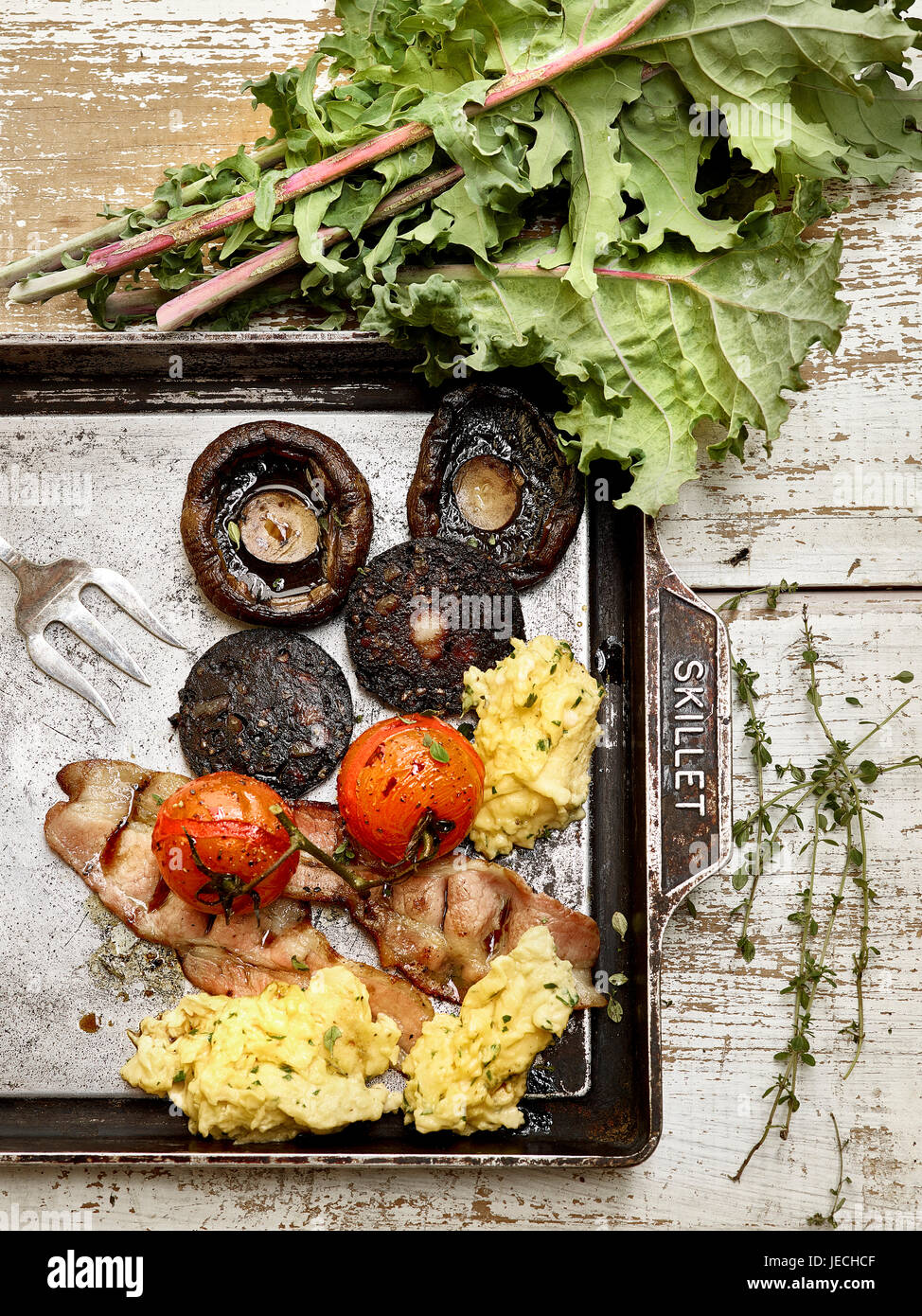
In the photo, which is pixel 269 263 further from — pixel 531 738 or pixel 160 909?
pixel 160 909

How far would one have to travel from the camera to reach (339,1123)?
240 centimetres

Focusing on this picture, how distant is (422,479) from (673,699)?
93 centimetres

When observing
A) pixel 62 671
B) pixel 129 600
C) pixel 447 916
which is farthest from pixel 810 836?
pixel 62 671

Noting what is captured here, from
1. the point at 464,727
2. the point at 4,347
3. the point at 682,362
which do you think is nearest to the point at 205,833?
the point at 464,727

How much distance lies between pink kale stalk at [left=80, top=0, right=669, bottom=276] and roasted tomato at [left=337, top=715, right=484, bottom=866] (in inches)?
57.4

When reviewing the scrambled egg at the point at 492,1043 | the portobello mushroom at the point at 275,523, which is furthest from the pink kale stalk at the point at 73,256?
the scrambled egg at the point at 492,1043

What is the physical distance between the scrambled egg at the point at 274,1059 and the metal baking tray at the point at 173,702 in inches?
4.3

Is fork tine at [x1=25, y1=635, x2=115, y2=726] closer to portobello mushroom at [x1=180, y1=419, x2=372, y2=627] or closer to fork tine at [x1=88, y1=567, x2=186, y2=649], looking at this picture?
fork tine at [x1=88, y1=567, x2=186, y2=649]

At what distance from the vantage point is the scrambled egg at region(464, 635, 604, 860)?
255cm

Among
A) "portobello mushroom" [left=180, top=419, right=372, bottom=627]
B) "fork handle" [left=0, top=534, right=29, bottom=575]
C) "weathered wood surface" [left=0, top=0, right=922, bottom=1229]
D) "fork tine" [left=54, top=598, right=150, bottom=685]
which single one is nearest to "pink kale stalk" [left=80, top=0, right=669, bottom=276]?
"weathered wood surface" [left=0, top=0, right=922, bottom=1229]

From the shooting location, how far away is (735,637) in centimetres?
284

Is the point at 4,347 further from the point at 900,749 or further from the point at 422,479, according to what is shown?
the point at 900,749

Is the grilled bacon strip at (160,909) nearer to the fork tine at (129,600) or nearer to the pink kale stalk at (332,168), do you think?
the fork tine at (129,600)

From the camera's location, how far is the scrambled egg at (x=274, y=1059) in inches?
93.7
